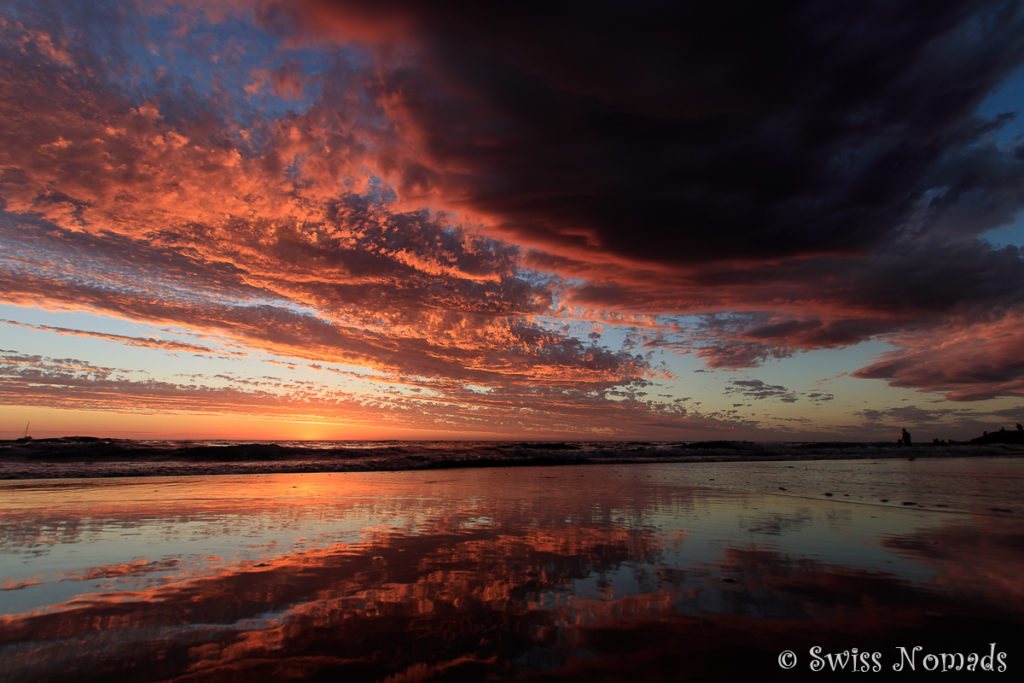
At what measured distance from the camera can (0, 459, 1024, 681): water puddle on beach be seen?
313 cm

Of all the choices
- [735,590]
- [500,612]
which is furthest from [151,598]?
[735,590]

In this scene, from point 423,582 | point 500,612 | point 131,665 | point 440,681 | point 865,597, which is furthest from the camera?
point 423,582

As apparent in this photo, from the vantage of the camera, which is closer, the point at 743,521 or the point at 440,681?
the point at 440,681

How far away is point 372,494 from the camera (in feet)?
39.7

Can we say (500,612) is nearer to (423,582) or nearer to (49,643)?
(423,582)

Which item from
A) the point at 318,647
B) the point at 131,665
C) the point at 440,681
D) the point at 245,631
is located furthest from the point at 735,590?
the point at 131,665

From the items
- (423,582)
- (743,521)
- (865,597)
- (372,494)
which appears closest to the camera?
(865,597)

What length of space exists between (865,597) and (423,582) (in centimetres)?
424

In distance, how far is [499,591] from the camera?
177 inches

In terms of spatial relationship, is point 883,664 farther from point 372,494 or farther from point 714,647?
point 372,494

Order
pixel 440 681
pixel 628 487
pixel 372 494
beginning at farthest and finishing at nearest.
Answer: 1. pixel 628 487
2. pixel 372 494
3. pixel 440 681

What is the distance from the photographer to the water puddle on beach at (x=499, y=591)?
123 inches

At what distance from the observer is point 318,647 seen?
3.30m

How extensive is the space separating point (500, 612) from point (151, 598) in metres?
3.31
